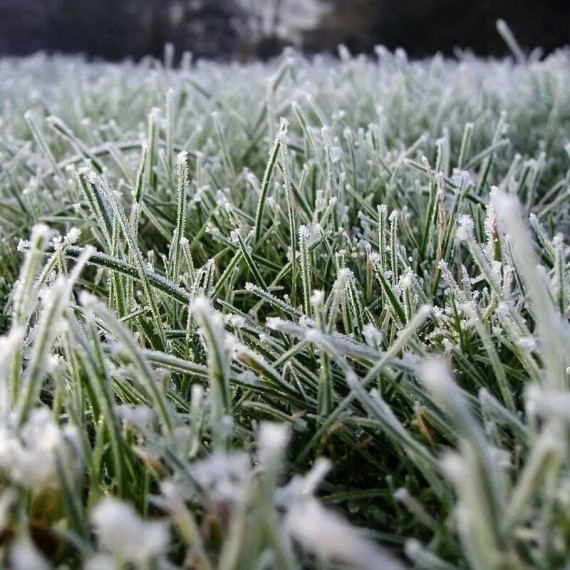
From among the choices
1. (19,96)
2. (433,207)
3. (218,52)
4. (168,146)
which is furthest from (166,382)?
(218,52)

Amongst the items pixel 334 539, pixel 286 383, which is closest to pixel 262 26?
pixel 286 383

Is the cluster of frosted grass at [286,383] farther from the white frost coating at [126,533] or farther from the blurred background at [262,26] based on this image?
the blurred background at [262,26]

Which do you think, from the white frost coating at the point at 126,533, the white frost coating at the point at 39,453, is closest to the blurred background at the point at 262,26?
the white frost coating at the point at 39,453

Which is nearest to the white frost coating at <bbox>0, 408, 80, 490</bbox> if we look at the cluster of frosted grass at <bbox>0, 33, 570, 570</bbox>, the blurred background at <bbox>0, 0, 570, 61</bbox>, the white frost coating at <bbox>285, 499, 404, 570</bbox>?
the cluster of frosted grass at <bbox>0, 33, 570, 570</bbox>

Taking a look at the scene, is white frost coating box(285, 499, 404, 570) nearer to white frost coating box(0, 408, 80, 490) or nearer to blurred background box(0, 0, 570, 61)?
white frost coating box(0, 408, 80, 490)

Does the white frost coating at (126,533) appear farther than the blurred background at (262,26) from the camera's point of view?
No

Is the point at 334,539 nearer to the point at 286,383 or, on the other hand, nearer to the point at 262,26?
the point at 286,383
